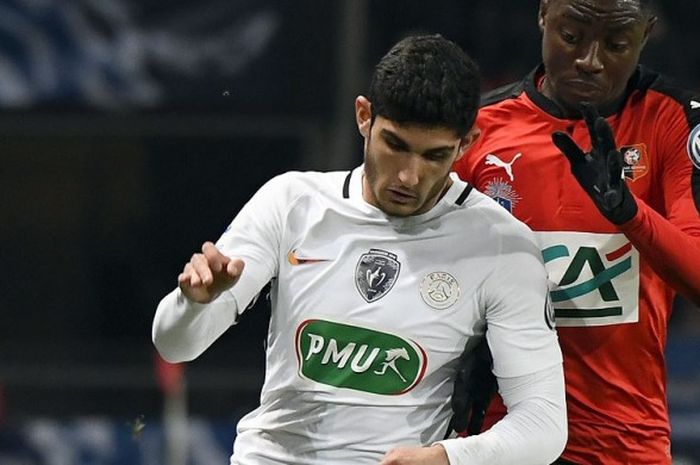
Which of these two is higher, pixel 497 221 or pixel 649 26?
pixel 649 26

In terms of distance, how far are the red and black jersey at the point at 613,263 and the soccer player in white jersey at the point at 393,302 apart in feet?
0.79

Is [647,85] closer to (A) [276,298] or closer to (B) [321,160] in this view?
(A) [276,298]

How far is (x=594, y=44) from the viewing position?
9.73 ft

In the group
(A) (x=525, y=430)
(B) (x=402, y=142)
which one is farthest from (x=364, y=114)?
(A) (x=525, y=430)

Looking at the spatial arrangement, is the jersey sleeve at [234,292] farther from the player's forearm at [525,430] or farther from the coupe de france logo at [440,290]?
the player's forearm at [525,430]

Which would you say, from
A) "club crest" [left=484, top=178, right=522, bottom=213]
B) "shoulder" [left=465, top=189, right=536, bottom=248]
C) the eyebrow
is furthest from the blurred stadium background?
the eyebrow

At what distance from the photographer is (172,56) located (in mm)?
6801

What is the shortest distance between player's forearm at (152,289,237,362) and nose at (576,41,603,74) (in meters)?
0.79

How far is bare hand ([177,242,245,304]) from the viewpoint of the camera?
2.54 metres

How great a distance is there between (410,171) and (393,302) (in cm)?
23

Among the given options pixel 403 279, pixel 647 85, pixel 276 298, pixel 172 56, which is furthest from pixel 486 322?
pixel 172 56

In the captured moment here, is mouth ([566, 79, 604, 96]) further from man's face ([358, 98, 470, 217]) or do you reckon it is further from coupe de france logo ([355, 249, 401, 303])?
coupe de france logo ([355, 249, 401, 303])

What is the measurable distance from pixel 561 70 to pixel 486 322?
0.55 metres

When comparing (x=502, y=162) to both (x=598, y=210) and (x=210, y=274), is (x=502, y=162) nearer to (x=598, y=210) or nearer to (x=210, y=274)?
(x=598, y=210)
